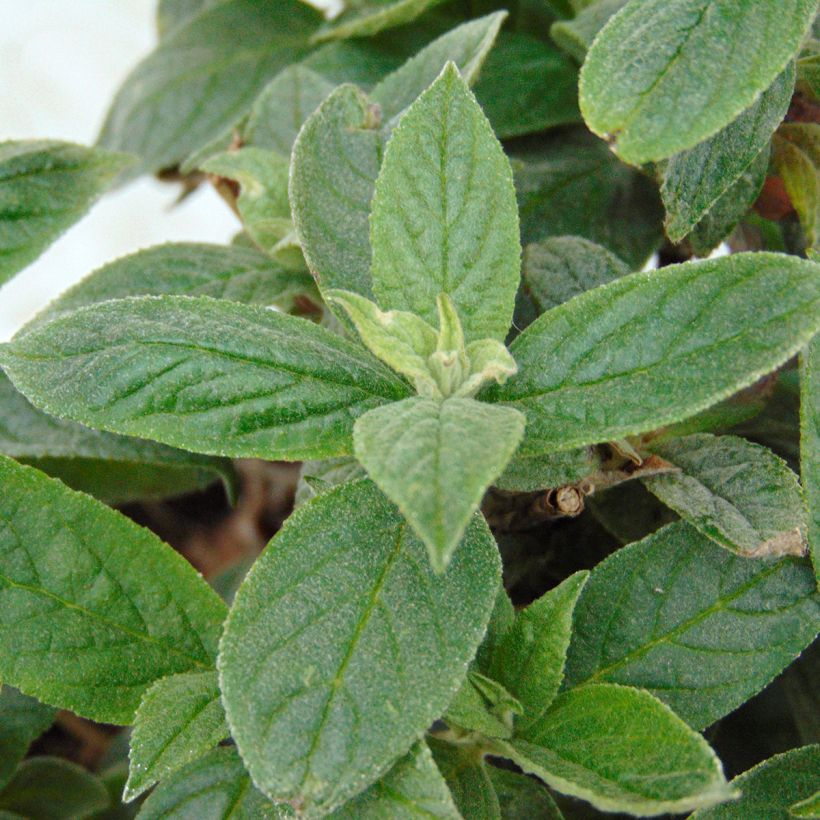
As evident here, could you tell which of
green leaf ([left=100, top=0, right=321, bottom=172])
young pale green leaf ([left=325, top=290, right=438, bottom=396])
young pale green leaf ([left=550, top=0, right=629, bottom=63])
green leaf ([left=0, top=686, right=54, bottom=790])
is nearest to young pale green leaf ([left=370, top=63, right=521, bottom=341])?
young pale green leaf ([left=325, top=290, right=438, bottom=396])

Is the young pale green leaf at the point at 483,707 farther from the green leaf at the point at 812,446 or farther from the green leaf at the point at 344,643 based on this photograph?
the green leaf at the point at 812,446

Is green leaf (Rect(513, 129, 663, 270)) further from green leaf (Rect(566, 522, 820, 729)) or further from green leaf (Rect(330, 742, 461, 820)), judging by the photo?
green leaf (Rect(330, 742, 461, 820))

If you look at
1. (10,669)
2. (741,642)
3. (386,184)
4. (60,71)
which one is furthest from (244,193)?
(60,71)

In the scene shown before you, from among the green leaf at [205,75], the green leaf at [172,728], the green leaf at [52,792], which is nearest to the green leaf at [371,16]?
the green leaf at [205,75]

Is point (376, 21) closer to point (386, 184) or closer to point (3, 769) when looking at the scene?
point (386, 184)

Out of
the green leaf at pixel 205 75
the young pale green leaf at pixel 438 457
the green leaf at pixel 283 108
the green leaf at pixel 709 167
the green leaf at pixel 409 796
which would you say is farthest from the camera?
the green leaf at pixel 205 75
